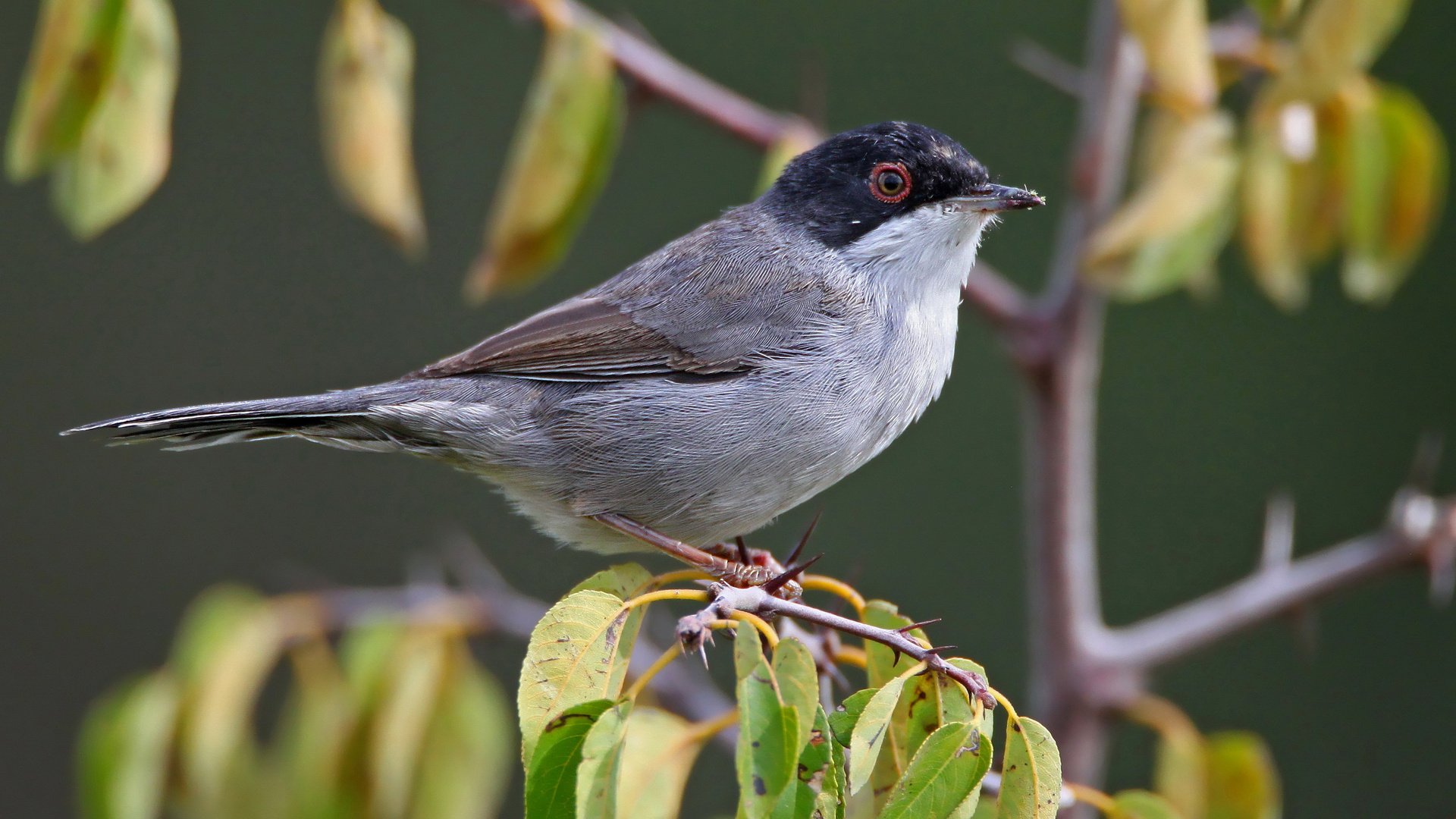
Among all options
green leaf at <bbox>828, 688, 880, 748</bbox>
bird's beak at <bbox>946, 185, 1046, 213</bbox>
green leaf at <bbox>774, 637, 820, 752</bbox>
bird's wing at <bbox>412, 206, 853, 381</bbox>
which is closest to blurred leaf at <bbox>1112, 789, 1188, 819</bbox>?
green leaf at <bbox>828, 688, 880, 748</bbox>

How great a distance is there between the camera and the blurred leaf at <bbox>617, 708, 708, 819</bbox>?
2158 mm

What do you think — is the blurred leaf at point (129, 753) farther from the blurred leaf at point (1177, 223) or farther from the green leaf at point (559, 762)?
the blurred leaf at point (1177, 223)

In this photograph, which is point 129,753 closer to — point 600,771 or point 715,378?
point 715,378

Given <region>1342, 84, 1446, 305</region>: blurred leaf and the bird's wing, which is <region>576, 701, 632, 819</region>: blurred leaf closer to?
the bird's wing

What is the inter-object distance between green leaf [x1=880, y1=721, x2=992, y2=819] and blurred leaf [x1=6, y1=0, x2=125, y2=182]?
6.17 ft

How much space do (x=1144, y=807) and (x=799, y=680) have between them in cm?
88

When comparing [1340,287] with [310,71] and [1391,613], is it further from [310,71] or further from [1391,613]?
[310,71]

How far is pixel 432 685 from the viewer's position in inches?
121

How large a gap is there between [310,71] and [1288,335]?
7.35 metres

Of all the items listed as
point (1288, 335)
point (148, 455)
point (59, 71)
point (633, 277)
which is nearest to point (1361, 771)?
point (1288, 335)

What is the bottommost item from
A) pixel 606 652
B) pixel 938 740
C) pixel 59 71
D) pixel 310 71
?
pixel 938 740

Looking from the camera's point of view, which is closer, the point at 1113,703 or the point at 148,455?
the point at 1113,703

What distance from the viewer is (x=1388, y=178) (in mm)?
3068

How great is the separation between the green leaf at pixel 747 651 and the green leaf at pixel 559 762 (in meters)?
0.19
